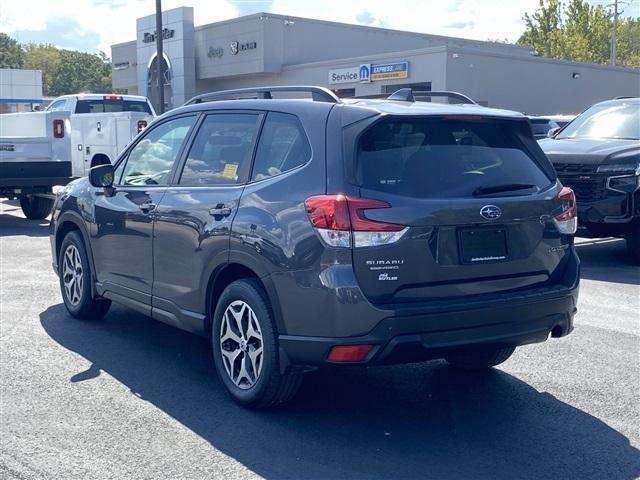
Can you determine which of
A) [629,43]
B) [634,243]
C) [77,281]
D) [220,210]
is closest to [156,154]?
[220,210]

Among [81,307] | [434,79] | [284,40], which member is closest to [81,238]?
[81,307]

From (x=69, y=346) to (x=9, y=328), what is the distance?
83 centimetres

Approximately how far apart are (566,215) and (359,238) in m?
1.52

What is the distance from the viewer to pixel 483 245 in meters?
4.91

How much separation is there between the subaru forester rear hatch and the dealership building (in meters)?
29.4

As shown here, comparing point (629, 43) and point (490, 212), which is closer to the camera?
point (490, 212)

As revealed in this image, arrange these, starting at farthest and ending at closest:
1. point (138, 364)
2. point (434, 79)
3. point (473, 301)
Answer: point (434, 79) → point (138, 364) → point (473, 301)

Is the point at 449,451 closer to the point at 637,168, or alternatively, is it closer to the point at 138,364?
the point at 138,364

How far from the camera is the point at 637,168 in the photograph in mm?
10344

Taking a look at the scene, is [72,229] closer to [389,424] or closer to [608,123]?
[389,424]

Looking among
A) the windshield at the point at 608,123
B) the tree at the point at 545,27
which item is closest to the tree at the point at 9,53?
the tree at the point at 545,27

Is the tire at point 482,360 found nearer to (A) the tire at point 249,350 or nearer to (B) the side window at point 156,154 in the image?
(A) the tire at point 249,350

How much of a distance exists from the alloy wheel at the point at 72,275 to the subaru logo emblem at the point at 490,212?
3913mm

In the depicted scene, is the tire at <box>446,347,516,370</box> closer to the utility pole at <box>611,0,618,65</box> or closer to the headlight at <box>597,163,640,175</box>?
the headlight at <box>597,163,640,175</box>
